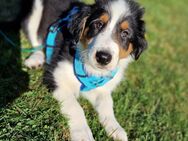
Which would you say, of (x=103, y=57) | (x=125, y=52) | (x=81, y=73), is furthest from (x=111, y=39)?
(x=81, y=73)

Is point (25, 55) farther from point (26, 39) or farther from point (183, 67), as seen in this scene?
point (183, 67)

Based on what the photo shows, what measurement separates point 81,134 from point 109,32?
1213 millimetres

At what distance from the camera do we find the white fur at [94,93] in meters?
4.94

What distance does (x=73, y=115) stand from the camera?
5039mm

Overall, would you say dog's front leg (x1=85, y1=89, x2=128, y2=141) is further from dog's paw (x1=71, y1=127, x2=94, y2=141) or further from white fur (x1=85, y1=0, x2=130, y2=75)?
white fur (x1=85, y1=0, x2=130, y2=75)

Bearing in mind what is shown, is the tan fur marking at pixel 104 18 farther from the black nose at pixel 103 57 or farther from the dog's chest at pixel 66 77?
the dog's chest at pixel 66 77

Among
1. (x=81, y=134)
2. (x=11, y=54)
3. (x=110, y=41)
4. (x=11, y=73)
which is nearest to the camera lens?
(x=81, y=134)

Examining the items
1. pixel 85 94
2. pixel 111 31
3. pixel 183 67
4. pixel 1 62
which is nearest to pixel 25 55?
pixel 1 62

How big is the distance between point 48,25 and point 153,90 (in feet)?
6.24

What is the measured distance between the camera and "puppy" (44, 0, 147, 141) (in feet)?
16.5

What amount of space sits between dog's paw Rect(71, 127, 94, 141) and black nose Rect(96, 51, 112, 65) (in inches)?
30.0

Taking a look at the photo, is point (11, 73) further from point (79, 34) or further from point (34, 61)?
point (79, 34)

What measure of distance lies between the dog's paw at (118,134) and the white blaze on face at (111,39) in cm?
73

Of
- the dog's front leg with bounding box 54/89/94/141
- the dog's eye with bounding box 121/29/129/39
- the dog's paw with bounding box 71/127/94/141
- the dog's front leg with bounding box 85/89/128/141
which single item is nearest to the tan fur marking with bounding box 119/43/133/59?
the dog's eye with bounding box 121/29/129/39
